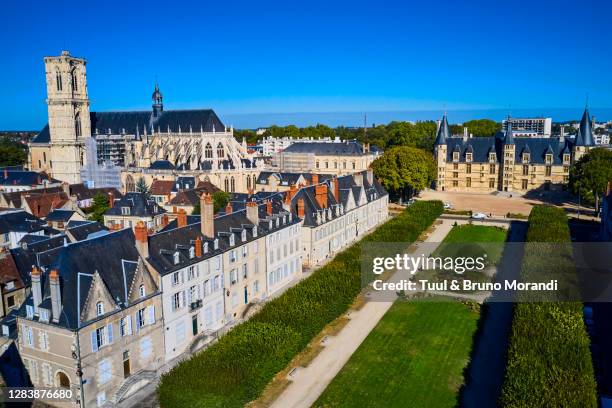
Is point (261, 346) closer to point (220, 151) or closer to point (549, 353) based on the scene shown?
point (549, 353)

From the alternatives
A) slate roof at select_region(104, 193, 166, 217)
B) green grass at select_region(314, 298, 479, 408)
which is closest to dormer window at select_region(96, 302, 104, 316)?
green grass at select_region(314, 298, 479, 408)

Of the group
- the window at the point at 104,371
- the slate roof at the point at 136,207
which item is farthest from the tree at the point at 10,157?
the window at the point at 104,371

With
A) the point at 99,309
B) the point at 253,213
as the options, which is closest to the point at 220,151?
the point at 253,213

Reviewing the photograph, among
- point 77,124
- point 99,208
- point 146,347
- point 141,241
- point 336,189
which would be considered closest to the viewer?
point 146,347

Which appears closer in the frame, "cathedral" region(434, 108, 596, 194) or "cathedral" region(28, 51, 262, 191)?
"cathedral" region(28, 51, 262, 191)

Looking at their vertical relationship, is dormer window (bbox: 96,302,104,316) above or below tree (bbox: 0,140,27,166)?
below

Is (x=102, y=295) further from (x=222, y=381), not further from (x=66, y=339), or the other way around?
(x=222, y=381)

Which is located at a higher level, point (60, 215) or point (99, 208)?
point (60, 215)

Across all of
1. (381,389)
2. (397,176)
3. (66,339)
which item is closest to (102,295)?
(66,339)

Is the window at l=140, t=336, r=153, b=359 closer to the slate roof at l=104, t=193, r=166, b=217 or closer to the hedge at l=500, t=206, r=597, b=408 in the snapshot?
the hedge at l=500, t=206, r=597, b=408
